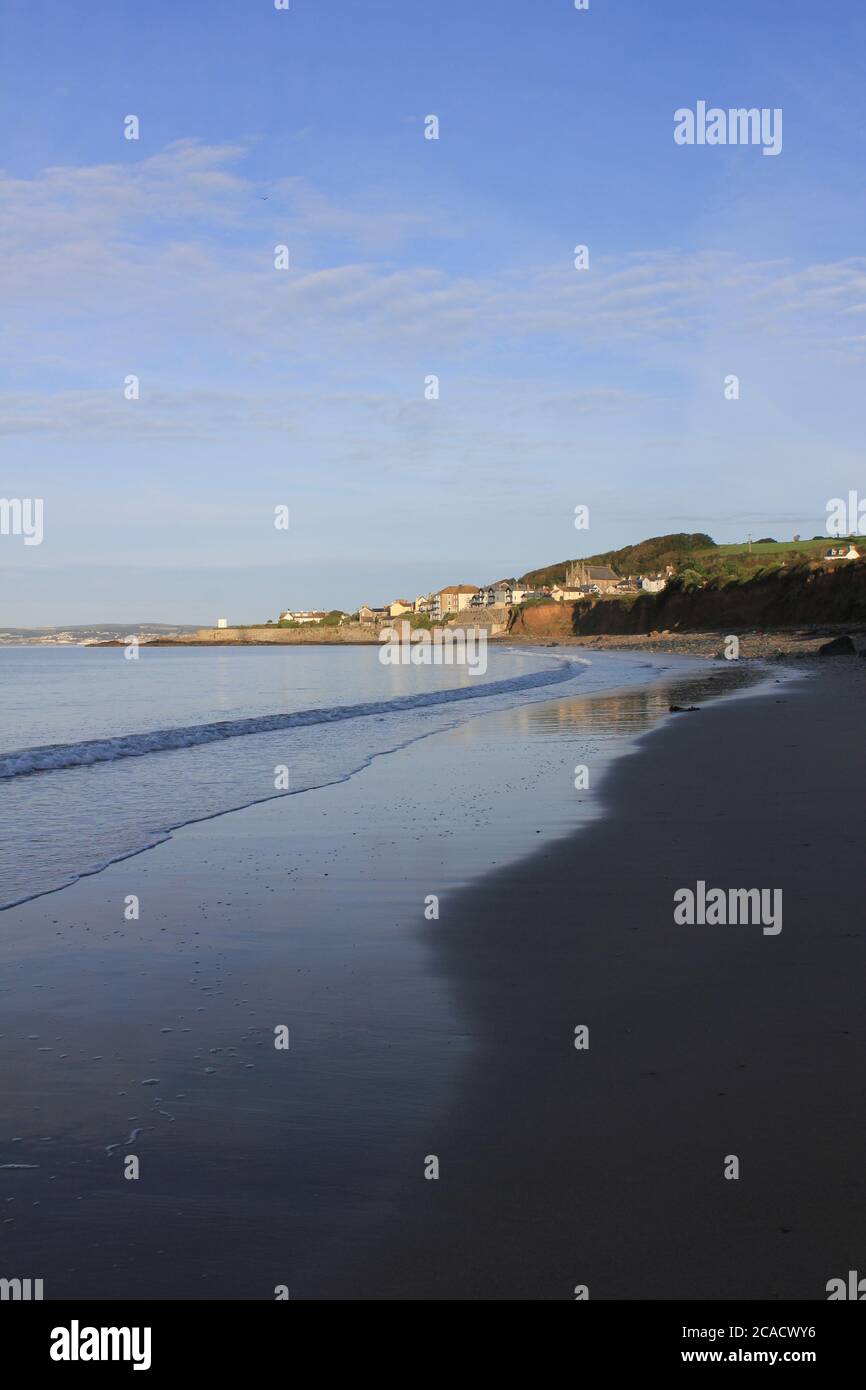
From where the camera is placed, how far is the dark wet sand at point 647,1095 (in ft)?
9.75

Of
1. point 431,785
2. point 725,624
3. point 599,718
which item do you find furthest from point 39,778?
point 725,624

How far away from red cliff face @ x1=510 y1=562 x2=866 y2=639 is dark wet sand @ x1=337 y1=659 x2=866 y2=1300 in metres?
78.2

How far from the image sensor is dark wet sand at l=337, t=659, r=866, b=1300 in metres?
2.97

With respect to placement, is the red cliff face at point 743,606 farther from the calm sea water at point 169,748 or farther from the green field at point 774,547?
the calm sea water at point 169,748

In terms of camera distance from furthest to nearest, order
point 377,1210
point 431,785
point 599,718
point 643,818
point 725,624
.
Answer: point 725,624
point 599,718
point 431,785
point 643,818
point 377,1210

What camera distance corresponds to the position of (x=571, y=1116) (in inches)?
153

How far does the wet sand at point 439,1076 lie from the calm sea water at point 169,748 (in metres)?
1.83

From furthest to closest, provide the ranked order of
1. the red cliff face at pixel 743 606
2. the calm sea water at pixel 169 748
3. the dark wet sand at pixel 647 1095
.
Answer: the red cliff face at pixel 743 606 → the calm sea water at pixel 169 748 → the dark wet sand at pixel 647 1095

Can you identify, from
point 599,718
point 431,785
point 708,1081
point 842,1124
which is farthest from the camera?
point 599,718

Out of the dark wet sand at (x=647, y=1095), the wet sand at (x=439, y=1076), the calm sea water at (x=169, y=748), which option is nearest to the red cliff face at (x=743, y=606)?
the calm sea water at (x=169, y=748)

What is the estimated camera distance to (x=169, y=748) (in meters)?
20.8
